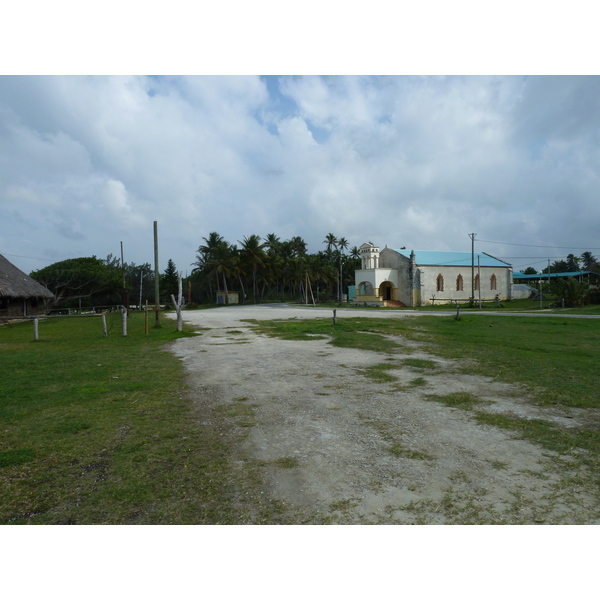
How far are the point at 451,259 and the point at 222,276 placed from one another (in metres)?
31.8

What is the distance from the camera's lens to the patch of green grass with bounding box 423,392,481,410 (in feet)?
20.0

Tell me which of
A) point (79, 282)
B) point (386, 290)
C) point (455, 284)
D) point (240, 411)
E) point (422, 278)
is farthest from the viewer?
point (455, 284)

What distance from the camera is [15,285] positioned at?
84.3 ft

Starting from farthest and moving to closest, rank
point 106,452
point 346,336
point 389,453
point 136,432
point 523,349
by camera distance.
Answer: point 346,336
point 523,349
point 136,432
point 106,452
point 389,453

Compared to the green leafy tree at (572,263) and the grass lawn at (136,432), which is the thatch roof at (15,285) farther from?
the green leafy tree at (572,263)

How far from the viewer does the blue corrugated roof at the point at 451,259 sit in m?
51.1

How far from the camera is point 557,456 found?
420 centimetres

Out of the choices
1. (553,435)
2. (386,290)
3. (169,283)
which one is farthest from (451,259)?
(553,435)

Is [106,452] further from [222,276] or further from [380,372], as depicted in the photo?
[222,276]

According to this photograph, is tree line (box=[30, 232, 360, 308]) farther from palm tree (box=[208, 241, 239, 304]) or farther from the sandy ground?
the sandy ground

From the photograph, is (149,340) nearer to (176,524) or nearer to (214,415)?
(214,415)

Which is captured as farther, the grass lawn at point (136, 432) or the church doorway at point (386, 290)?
the church doorway at point (386, 290)

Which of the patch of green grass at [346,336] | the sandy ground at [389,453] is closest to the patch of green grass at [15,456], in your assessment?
the sandy ground at [389,453]

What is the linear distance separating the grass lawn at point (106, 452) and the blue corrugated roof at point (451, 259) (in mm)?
45920
